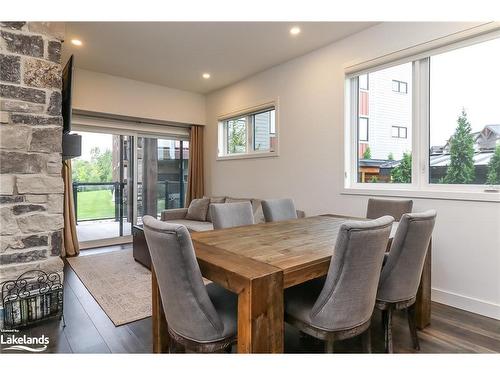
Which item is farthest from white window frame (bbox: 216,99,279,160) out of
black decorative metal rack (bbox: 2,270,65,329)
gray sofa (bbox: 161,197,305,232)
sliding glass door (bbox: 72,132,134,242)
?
black decorative metal rack (bbox: 2,270,65,329)

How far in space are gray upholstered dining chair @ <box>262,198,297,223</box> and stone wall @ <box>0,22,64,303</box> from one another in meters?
1.77

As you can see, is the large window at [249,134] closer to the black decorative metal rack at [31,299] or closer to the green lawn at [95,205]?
the green lawn at [95,205]

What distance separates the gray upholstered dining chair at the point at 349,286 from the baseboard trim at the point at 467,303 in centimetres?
163

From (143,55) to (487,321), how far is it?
14.9 feet

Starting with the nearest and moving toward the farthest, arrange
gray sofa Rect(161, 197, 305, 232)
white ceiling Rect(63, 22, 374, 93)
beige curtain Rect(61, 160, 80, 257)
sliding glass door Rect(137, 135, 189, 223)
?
white ceiling Rect(63, 22, 374, 93)
gray sofa Rect(161, 197, 305, 232)
beige curtain Rect(61, 160, 80, 257)
sliding glass door Rect(137, 135, 189, 223)

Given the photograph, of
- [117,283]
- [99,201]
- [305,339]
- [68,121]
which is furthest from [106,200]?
[305,339]

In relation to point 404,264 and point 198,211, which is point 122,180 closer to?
point 198,211

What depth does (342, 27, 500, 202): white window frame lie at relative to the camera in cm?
247

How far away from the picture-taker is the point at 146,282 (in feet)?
10.1

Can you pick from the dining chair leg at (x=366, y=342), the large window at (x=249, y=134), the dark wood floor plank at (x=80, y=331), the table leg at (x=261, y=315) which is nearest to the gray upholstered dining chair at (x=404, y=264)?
the dining chair leg at (x=366, y=342)

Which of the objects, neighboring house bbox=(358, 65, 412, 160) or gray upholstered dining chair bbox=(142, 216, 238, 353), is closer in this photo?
gray upholstered dining chair bbox=(142, 216, 238, 353)

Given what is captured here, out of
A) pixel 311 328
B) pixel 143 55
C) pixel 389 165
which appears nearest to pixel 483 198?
pixel 389 165

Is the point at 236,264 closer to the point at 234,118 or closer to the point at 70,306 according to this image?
the point at 70,306

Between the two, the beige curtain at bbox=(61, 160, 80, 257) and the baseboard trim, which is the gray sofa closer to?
the beige curtain at bbox=(61, 160, 80, 257)
